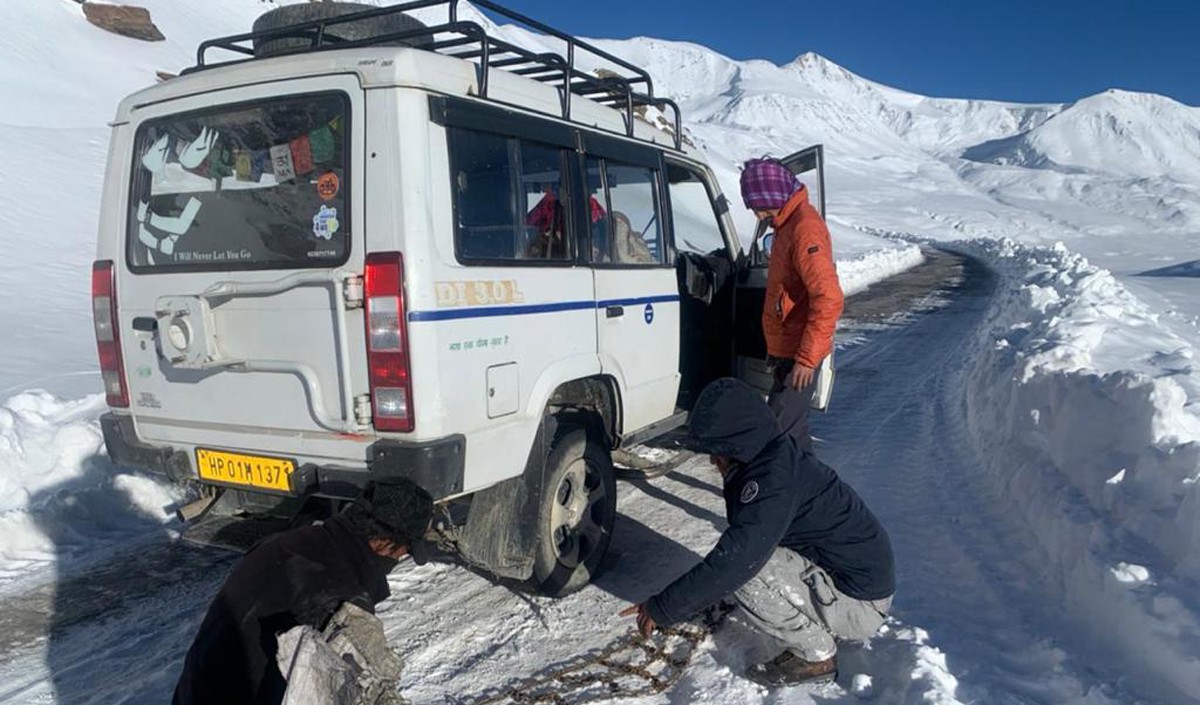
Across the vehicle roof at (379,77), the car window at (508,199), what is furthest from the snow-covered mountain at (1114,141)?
the vehicle roof at (379,77)

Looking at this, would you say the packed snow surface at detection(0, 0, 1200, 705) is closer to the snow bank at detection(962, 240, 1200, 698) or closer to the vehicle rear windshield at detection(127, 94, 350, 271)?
the snow bank at detection(962, 240, 1200, 698)

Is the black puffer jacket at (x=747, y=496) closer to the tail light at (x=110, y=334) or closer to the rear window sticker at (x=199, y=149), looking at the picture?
the rear window sticker at (x=199, y=149)

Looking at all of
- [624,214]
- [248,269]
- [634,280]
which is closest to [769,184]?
[624,214]

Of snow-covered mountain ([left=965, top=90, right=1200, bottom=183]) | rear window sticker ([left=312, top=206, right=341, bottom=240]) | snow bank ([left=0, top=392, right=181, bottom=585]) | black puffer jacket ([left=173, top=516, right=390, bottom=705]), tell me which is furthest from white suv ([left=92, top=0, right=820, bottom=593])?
snow-covered mountain ([left=965, top=90, right=1200, bottom=183])

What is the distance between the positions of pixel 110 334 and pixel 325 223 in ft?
4.56

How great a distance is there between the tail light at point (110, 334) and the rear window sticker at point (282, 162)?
1.08 meters

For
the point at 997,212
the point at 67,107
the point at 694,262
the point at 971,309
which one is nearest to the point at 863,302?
the point at 971,309

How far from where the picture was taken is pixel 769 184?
176 inches

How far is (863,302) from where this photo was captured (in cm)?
1578

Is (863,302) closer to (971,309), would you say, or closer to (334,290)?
(971,309)

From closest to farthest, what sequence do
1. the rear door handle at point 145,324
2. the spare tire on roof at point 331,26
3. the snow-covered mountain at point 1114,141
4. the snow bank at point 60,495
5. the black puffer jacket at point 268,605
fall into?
the black puffer jacket at point 268,605, the rear door handle at point 145,324, the spare tire on roof at point 331,26, the snow bank at point 60,495, the snow-covered mountain at point 1114,141

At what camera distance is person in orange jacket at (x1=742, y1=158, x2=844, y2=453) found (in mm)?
4266

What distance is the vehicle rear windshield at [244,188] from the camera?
3.17 meters

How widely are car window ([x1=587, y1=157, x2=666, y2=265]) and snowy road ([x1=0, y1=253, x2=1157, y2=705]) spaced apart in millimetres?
1702
